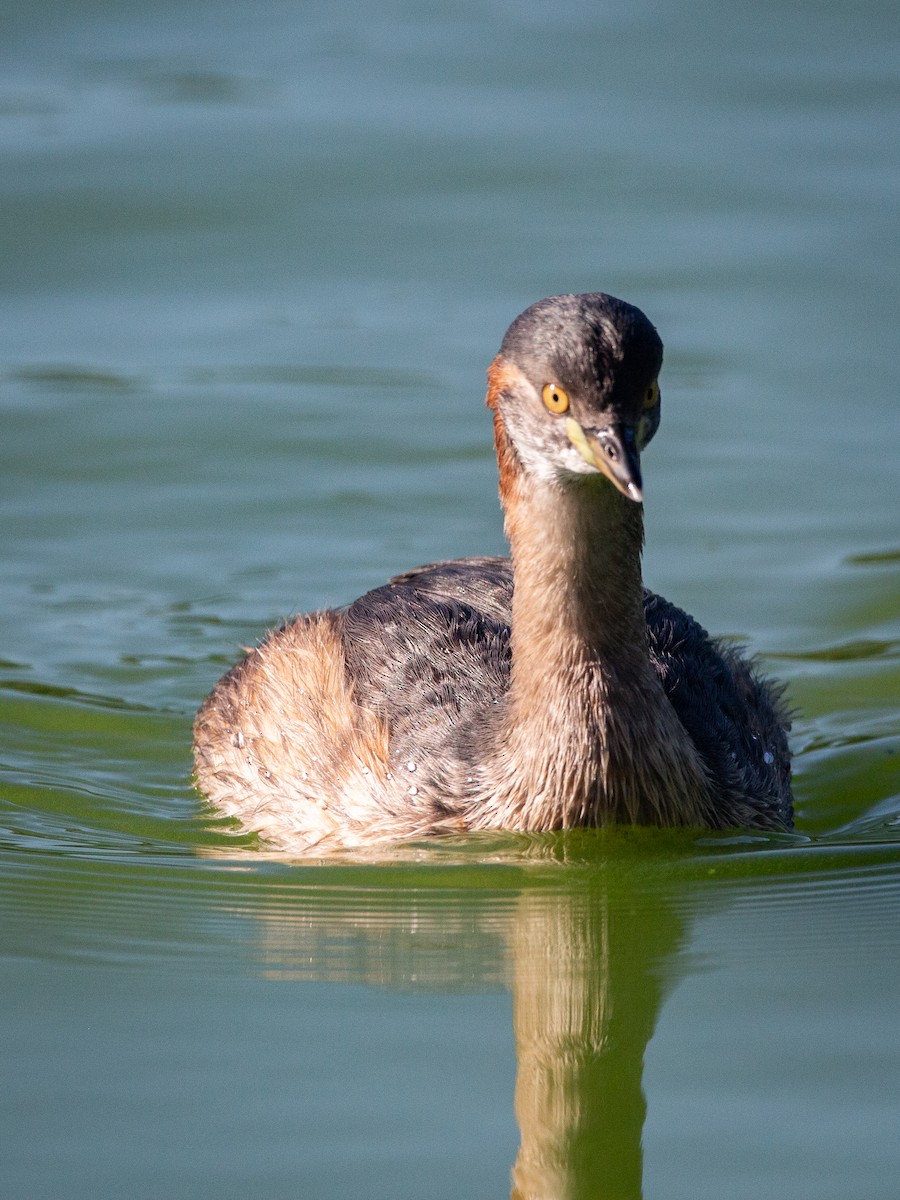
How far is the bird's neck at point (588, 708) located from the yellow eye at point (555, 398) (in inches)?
21.8

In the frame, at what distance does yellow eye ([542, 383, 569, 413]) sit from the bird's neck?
0.55m

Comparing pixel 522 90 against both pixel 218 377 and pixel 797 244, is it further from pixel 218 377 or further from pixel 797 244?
pixel 218 377

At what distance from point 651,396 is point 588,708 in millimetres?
1293

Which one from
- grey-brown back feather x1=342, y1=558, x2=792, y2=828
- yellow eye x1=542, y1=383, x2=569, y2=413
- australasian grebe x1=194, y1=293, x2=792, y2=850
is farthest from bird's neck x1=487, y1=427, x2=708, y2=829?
yellow eye x1=542, y1=383, x2=569, y2=413

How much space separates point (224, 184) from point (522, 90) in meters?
2.93

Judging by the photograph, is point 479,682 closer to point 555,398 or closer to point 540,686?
point 540,686

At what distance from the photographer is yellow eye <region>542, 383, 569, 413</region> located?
6773mm

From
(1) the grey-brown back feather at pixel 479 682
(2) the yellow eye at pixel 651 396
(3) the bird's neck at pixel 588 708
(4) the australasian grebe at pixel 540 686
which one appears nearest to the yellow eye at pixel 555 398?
(4) the australasian grebe at pixel 540 686

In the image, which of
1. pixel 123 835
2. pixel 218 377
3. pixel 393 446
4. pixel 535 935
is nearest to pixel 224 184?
pixel 218 377

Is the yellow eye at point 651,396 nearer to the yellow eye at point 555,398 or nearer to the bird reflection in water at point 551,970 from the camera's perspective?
the yellow eye at point 555,398

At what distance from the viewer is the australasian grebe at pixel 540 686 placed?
6.80m

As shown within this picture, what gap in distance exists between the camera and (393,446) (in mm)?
12734

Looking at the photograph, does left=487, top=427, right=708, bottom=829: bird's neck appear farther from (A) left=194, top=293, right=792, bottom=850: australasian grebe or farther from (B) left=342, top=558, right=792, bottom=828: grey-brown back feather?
(B) left=342, top=558, right=792, bottom=828: grey-brown back feather

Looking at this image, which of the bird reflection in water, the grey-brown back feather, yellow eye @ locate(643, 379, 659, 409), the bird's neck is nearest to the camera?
the bird reflection in water
